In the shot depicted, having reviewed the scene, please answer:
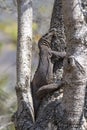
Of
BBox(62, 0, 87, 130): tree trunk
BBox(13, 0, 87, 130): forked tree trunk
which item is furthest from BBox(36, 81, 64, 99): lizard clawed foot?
BBox(62, 0, 87, 130): tree trunk

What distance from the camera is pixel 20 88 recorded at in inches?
140

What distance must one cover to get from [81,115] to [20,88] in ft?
2.92

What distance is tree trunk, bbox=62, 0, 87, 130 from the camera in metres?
2.73

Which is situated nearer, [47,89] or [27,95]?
[47,89]

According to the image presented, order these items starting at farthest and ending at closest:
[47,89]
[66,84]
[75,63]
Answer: [47,89]
[66,84]
[75,63]

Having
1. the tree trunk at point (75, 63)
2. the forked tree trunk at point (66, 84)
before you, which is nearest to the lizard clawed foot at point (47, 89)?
the forked tree trunk at point (66, 84)

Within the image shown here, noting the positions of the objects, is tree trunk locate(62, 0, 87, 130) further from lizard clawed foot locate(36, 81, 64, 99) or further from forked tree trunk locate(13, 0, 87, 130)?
lizard clawed foot locate(36, 81, 64, 99)

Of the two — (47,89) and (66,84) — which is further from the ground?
(66,84)

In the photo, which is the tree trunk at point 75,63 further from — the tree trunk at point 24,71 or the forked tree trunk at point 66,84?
the tree trunk at point 24,71

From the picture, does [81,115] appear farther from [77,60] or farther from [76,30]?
[76,30]

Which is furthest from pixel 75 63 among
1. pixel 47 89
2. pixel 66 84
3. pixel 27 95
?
pixel 27 95

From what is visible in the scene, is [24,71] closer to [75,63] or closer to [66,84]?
[66,84]

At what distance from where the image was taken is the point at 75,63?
2.73m

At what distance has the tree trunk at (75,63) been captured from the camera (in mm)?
2734
